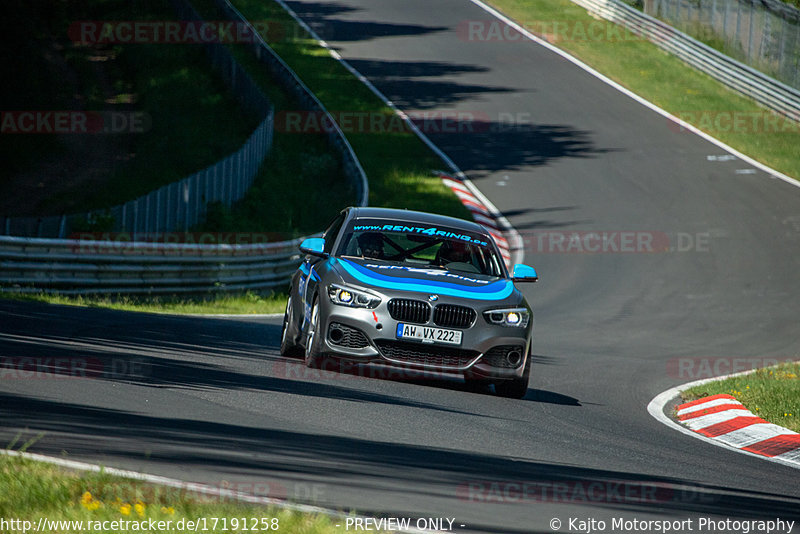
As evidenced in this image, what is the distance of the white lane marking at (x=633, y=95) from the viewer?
33000mm

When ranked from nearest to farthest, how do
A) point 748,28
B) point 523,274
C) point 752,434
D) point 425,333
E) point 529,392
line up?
point 425,333, point 752,434, point 523,274, point 529,392, point 748,28

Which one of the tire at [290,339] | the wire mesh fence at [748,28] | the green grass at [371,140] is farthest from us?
the wire mesh fence at [748,28]

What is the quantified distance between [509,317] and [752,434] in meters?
2.41

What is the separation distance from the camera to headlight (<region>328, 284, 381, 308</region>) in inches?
404

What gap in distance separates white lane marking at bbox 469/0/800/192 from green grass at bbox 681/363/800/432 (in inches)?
738

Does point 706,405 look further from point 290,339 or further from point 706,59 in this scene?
point 706,59

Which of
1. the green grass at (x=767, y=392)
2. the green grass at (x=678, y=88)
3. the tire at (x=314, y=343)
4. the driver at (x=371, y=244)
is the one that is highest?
the driver at (x=371, y=244)

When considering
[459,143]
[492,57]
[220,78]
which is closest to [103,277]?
[459,143]

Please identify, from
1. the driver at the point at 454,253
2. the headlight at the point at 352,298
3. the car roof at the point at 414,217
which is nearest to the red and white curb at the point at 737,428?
the driver at the point at 454,253

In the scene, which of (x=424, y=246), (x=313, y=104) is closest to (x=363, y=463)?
(x=424, y=246)

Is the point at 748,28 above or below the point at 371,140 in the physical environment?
above

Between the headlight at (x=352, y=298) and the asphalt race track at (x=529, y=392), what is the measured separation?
72cm

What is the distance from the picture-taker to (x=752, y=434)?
1041 centimetres

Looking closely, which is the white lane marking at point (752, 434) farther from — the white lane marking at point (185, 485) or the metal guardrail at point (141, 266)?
the metal guardrail at point (141, 266)
